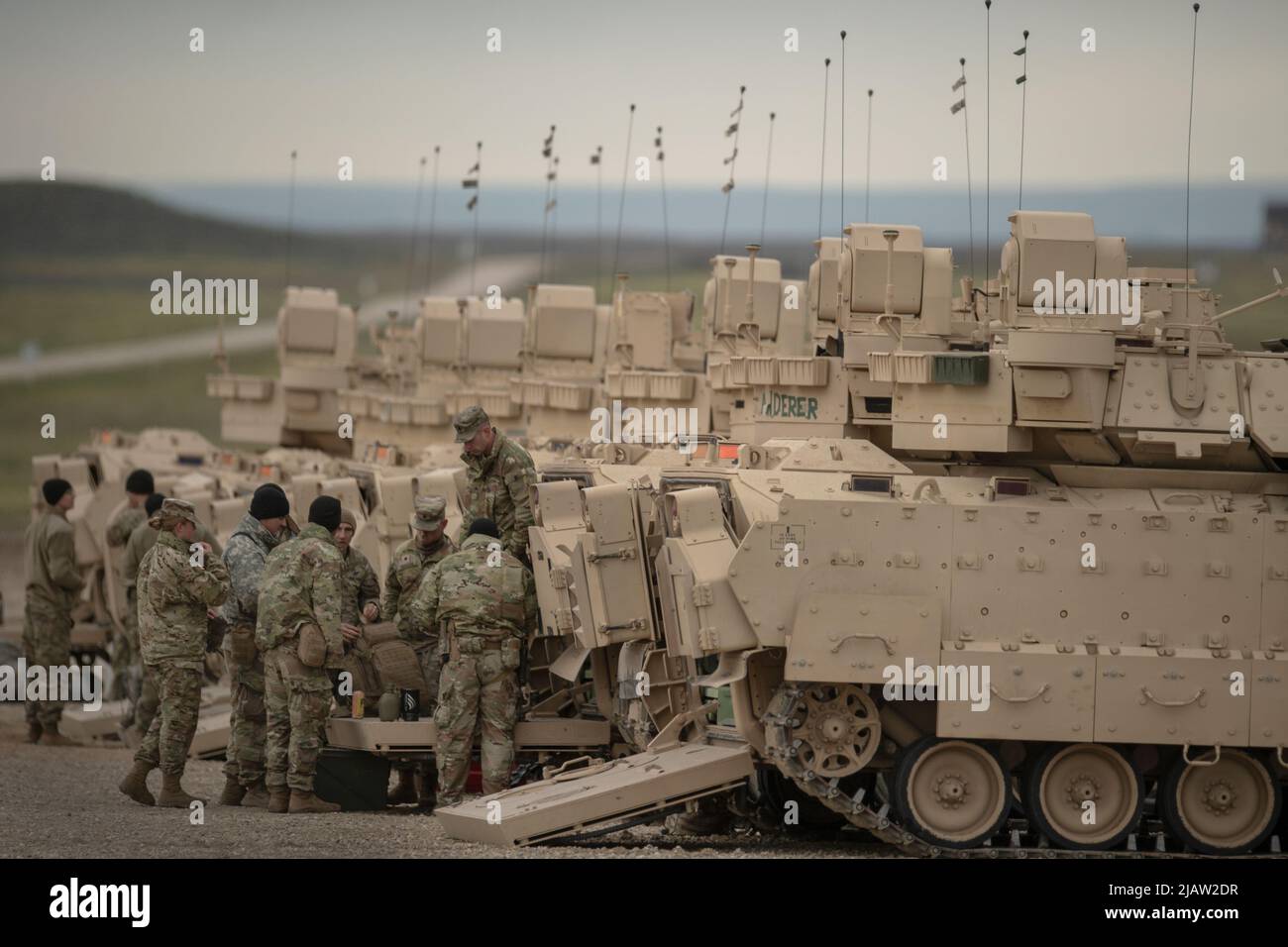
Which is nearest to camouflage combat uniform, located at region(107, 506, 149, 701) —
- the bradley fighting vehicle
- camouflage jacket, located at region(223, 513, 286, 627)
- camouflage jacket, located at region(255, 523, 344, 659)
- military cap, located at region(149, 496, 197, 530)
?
camouflage jacket, located at region(223, 513, 286, 627)

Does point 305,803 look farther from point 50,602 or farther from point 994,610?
point 50,602

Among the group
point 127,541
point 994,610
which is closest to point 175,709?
point 127,541

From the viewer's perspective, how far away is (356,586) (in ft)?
62.1

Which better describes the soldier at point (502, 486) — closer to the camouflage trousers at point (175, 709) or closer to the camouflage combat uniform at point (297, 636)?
the camouflage combat uniform at point (297, 636)

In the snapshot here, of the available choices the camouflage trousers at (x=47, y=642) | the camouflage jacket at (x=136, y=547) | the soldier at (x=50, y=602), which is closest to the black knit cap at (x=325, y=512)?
the camouflage jacket at (x=136, y=547)

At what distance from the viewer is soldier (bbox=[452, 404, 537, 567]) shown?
1839cm

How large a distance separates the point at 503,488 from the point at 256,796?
11.4 ft

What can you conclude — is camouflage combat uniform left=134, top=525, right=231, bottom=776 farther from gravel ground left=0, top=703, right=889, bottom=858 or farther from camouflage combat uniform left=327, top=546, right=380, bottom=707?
camouflage combat uniform left=327, top=546, right=380, bottom=707

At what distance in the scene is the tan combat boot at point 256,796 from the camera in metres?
18.5

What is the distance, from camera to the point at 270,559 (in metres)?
17.8

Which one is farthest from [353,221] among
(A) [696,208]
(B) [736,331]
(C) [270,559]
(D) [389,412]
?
(C) [270,559]

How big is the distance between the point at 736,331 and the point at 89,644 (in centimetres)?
1061
